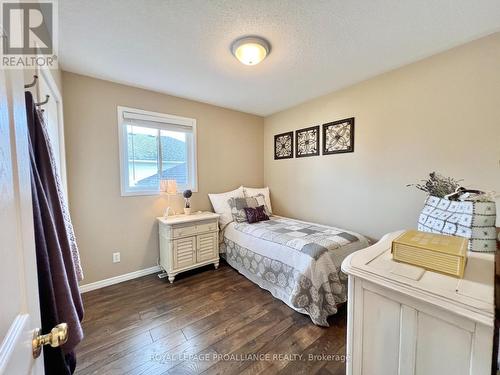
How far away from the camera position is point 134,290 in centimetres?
242

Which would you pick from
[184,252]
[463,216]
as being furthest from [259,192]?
[463,216]

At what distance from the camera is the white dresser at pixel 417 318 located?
587mm

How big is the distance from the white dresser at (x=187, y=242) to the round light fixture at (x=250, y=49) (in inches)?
75.0

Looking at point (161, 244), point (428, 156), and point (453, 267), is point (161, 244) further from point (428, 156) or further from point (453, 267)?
point (428, 156)

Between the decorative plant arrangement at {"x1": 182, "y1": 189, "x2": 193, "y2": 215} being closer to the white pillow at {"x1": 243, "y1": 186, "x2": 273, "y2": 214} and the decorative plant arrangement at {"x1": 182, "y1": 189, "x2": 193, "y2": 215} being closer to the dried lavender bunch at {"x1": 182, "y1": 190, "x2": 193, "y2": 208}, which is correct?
the dried lavender bunch at {"x1": 182, "y1": 190, "x2": 193, "y2": 208}

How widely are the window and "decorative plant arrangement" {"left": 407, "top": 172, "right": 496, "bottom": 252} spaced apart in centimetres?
274

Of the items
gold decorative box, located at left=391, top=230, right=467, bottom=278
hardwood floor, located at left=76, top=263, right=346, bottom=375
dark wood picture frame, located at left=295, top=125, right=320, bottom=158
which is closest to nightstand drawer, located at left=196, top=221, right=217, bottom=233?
hardwood floor, located at left=76, top=263, right=346, bottom=375

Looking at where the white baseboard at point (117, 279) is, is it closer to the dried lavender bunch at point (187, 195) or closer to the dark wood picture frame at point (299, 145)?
the dried lavender bunch at point (187, 195)

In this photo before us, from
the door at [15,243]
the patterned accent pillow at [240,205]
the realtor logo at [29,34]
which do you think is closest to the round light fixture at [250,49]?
the realtor logo at [29,34]

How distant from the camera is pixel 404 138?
2.26 m

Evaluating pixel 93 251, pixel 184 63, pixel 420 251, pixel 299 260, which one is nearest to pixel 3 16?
pixel 420 251

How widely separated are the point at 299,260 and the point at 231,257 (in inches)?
48.7

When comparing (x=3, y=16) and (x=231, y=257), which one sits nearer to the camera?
(x=3, y=16)

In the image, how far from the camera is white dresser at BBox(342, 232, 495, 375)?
59 centimetres
